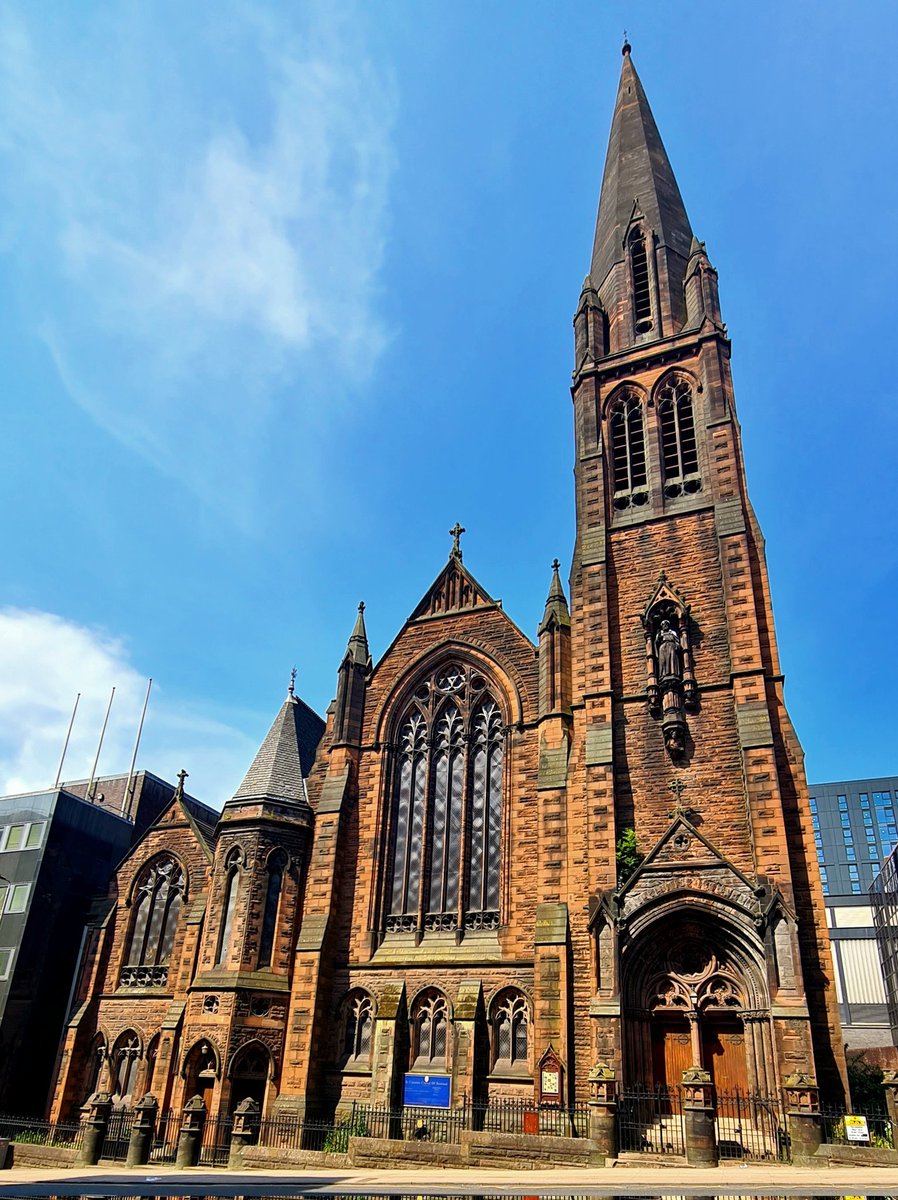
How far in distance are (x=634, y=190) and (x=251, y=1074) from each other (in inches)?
1385

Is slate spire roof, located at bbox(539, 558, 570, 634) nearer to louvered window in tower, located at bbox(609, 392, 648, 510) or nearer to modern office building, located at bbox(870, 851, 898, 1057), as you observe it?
louvered window in tower, located at bbox(609, 392, 648, 510)

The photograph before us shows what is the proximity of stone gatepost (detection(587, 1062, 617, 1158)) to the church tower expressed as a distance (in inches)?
68.5

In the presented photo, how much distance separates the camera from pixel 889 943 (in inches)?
Result: 2045

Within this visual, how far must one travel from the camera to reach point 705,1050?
20.2 metres

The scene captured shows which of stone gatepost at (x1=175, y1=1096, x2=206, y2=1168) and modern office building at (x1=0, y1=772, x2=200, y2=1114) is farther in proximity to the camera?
modern office building at (x1=0, y1=772, x2=200, y2=1114)

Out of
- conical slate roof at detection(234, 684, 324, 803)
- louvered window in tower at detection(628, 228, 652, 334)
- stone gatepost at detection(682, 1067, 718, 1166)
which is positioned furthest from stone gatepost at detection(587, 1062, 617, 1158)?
louvered window in tower at detection(628, 228, 652, 334)

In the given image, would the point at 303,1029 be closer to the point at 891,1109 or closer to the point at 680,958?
the point at 680,958

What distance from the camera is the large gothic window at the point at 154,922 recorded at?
90.7 feet

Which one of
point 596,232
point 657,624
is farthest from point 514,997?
point 596,232

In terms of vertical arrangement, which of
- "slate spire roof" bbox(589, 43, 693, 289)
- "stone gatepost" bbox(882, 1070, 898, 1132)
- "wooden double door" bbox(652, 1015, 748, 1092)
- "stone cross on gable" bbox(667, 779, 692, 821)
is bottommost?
"stone gatepost" bbox(882, 1070, 898, 1132)

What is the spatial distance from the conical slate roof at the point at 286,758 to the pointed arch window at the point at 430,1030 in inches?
291

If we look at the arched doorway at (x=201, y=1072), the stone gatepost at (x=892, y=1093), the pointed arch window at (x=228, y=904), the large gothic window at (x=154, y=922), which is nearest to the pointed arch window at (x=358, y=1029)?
the arched doorway at (x=201, y=1072)

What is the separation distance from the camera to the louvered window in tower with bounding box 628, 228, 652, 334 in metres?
32.2

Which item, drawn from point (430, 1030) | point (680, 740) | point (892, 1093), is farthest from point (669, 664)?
point (430, 1030)
